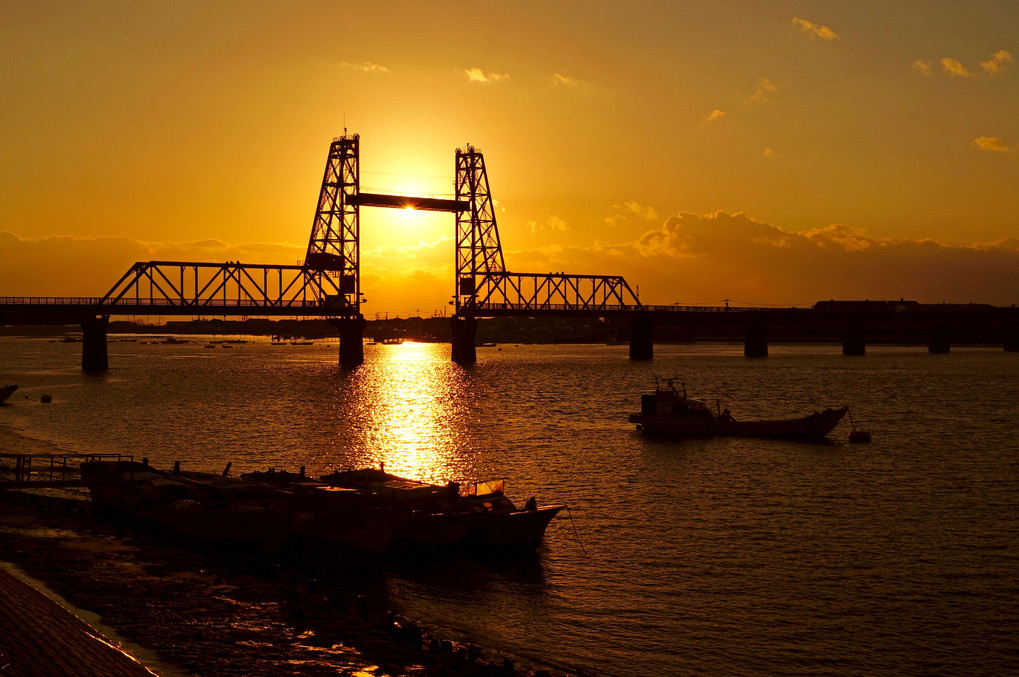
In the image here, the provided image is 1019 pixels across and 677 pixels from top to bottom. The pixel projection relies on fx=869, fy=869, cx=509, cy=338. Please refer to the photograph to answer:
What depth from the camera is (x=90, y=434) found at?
6500 centimetres

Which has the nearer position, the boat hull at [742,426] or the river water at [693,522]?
the river water at [693,522]

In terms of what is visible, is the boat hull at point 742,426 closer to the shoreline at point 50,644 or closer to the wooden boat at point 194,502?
the wooden boat at point 194,502

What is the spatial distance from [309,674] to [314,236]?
516 feet

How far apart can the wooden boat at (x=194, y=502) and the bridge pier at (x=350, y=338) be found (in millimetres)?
134135

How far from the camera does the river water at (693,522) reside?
22250 mm

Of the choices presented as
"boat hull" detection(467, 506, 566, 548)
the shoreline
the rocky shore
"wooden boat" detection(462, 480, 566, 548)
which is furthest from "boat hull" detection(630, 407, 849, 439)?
the shoreline

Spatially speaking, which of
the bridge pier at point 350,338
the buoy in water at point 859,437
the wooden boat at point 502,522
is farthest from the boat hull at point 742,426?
the bridge pier at point 350,338

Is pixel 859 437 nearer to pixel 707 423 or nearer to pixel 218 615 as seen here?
pixel 707 423

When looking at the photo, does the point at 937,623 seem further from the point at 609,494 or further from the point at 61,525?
the point at 61,525

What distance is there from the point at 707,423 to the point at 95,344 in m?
125

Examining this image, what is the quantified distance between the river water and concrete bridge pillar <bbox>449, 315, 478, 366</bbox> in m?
88.3

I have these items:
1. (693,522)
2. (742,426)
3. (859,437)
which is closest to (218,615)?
(693,522)

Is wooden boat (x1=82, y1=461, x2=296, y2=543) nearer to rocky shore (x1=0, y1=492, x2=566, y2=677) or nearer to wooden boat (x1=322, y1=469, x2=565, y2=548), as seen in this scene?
rocky shore (x1=0, y1=492, x2=566, y2=677)

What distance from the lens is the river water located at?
73.0 feet
